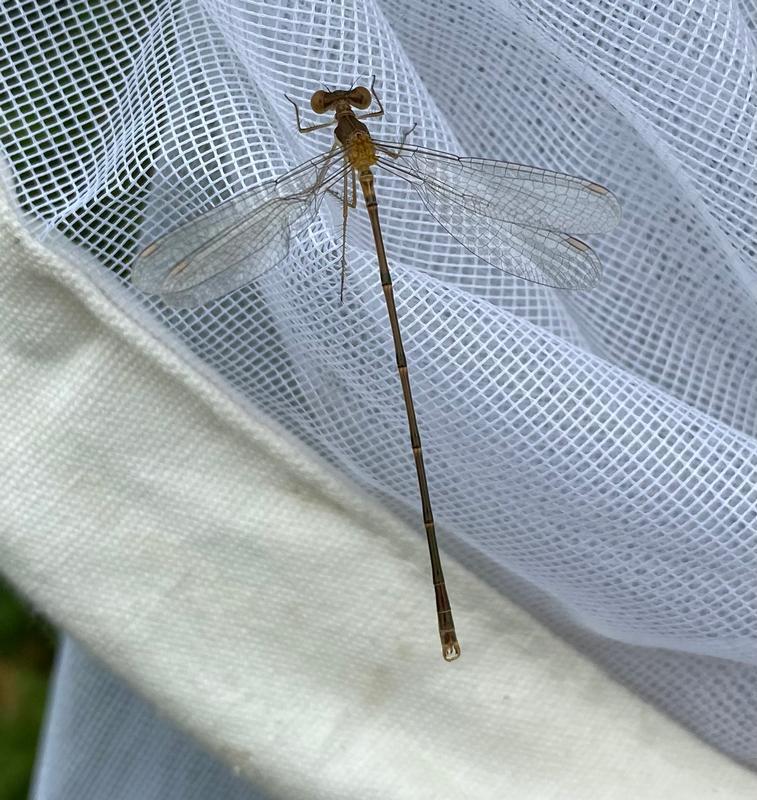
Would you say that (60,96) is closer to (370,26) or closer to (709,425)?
(370,26)

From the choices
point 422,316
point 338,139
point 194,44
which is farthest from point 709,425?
point 194,44

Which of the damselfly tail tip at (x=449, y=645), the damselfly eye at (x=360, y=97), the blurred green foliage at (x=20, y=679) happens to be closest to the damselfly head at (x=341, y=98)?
the damselfly eye at (x=360, y=97)

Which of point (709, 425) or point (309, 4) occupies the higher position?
point (309, 4)

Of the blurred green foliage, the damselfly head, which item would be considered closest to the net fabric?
the damselfly head

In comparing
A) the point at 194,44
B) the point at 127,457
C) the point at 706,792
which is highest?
the point at 194,44

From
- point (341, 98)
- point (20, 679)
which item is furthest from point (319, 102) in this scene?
point (20, 679)

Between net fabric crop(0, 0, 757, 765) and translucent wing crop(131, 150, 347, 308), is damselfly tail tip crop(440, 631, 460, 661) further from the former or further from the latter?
translucent wing crop(131, 150, 347, 308)

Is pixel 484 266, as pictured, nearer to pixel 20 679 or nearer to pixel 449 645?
pixel 449 645

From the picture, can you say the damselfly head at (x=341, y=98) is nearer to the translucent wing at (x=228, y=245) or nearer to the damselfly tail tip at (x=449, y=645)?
the translucent wing at (x=228, y=245)
